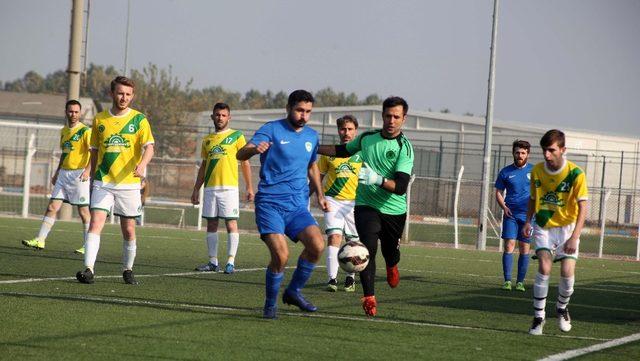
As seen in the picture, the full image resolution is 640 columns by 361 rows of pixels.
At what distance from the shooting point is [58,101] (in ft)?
282

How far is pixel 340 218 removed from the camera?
1338cm

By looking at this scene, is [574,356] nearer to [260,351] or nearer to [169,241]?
[260,351]

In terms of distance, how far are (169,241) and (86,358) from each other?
578 inches

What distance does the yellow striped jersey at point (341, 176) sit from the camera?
13617 mm

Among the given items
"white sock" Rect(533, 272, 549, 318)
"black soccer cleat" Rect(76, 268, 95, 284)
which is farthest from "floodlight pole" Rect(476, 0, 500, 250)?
"white sock" Rect(533, 272, 549, 318)

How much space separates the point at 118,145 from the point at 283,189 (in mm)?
3175

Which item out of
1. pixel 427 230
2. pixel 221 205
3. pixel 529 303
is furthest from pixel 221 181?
pixel 427 230

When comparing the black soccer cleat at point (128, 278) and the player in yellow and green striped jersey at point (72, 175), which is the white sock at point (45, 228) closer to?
the player in yellow and green striped jersey at point (72, 175)

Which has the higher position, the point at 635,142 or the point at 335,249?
the point at 635,142

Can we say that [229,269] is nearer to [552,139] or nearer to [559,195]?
[559,195]

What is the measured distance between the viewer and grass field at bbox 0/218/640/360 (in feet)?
24.8

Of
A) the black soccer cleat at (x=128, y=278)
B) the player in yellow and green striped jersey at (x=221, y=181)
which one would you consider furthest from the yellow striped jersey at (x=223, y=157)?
the black soccer cleat at (x=128, y=278)

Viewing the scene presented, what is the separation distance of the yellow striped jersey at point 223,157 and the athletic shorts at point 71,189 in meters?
2.58

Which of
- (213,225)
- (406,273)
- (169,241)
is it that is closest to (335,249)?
(213,225)
